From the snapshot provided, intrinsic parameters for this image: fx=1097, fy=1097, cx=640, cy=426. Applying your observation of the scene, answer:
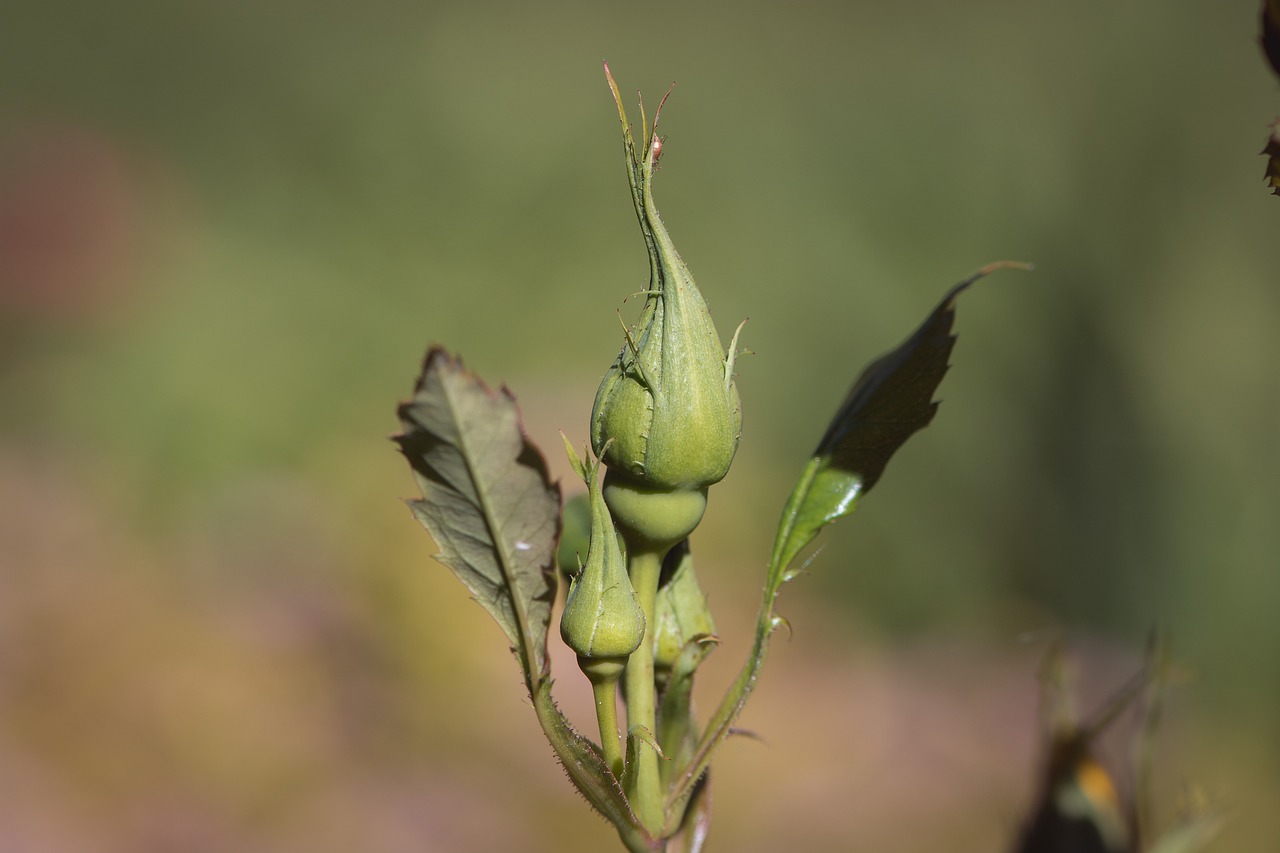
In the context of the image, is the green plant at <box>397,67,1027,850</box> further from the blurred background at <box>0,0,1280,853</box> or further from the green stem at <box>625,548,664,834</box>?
the blurred background at <box>0,0,1280,853</box>

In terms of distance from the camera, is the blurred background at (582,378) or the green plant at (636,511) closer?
the green plant at (636,511)

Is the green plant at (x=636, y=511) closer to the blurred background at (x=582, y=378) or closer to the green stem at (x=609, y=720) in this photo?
A: the green stem at (x=609, y=720)

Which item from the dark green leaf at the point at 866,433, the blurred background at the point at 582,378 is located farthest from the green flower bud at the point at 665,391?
the blurred background at the point at 582,378

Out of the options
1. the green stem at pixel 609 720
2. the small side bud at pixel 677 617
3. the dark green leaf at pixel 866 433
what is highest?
the dark green leaf at pixel 866 433

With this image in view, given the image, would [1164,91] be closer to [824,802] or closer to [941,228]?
[941,228]

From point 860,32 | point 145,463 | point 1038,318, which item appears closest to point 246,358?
point 145,463

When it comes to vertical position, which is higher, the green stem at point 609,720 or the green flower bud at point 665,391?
the green flower bud at point 665,391

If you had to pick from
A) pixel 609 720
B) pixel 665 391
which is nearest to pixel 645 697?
pixel 609 720
